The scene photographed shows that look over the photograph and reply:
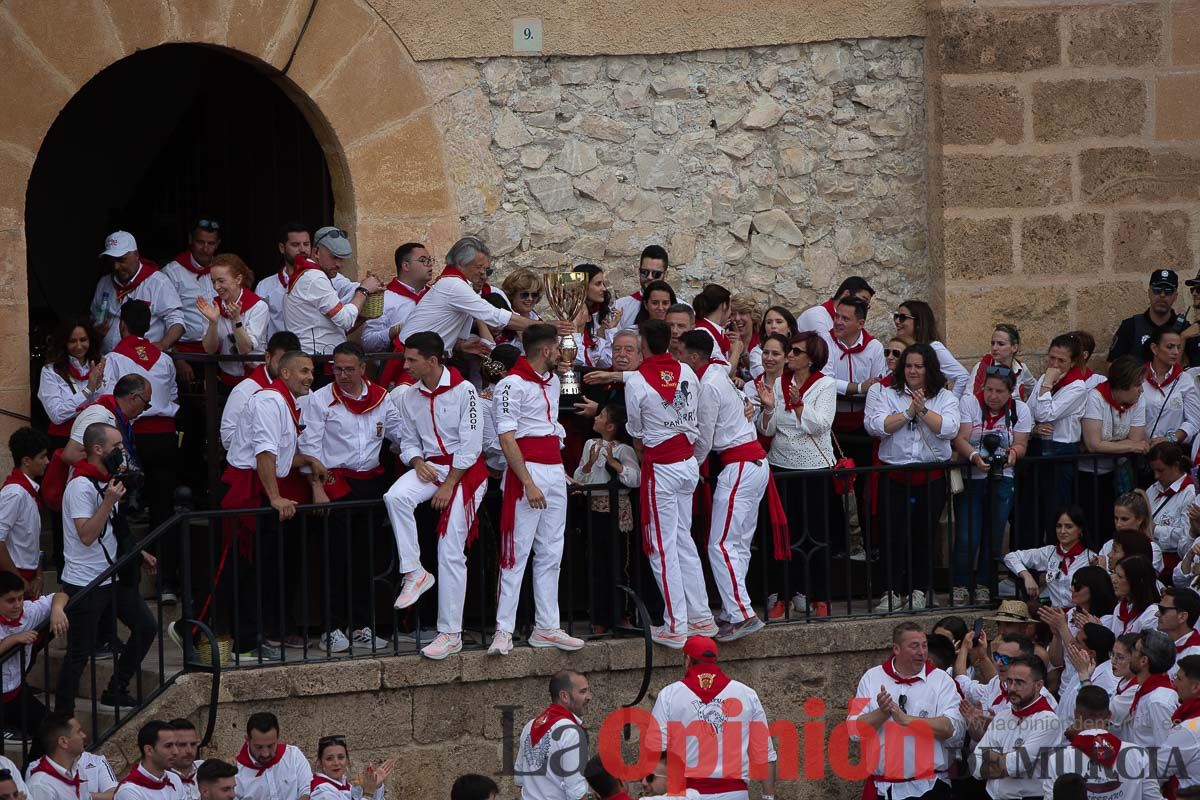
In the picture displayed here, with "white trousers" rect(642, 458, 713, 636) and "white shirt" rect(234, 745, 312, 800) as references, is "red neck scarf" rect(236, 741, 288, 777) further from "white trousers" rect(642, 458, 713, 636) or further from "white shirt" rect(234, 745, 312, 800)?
"white trousers" rect(642, 458, 713, 636)

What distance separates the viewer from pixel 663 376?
9.74m

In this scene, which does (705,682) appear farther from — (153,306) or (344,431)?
(153,306)

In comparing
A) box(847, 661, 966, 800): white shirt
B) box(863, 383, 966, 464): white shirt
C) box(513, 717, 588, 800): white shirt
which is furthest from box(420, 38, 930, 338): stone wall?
box(513, 717, 588, 800): white shirt

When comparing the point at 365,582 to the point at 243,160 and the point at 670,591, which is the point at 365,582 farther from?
the point at 243,160

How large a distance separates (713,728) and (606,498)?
5.39 ft

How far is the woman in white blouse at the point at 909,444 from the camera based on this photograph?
417 inches

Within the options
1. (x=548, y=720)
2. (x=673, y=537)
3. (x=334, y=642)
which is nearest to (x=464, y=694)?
(x=334, y=642)

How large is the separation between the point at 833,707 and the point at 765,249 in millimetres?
3185

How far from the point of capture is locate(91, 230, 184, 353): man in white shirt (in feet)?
36.3

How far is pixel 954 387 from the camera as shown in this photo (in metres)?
11.1

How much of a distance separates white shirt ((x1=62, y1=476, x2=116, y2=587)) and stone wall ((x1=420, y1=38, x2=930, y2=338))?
125 inches

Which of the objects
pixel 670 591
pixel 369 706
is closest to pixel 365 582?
pixel 369 706

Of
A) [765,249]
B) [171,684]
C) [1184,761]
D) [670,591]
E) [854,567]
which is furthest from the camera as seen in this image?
[765,249]

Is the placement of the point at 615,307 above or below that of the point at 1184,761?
above
